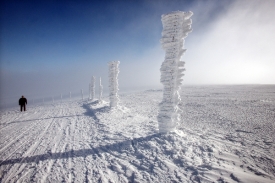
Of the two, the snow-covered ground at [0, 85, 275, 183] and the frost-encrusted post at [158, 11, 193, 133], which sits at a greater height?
the frost-encrusted post at [158, 11, 193, 133]

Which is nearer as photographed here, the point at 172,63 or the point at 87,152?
the point at 87,152

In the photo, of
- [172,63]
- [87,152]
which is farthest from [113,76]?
[87,152]

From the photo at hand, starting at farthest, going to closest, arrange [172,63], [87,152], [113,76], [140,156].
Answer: [113,76]
[172,63]
[87,152]
[140,156]

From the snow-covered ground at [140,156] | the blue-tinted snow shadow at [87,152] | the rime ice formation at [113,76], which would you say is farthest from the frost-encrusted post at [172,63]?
the rime ice formation at [113,76]

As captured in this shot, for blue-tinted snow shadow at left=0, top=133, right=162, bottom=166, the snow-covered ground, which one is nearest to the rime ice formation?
the snow-covered ground

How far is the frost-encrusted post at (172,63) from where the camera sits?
8.91 metres

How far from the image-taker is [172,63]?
9453 millimetres

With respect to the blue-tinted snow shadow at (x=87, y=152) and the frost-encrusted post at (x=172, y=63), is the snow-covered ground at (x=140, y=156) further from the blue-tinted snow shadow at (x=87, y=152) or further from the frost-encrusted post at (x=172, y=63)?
the frost-encrusted post at (x=172, y=63)

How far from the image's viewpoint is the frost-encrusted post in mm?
8906

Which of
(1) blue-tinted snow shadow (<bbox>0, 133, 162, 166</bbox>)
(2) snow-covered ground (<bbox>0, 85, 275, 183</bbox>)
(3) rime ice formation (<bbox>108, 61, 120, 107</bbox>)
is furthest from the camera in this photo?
(3) rime ice formation (<bbox>108, 61, 120, 107</bbox>)

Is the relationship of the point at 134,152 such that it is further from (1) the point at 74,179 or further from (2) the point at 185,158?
(1) the point at 74,179

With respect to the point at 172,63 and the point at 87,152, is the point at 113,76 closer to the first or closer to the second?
the point at 172,63

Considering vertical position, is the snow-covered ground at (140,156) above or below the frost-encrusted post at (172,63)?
below

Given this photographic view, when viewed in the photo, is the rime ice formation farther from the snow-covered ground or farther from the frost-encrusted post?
the frost-encrusted post
